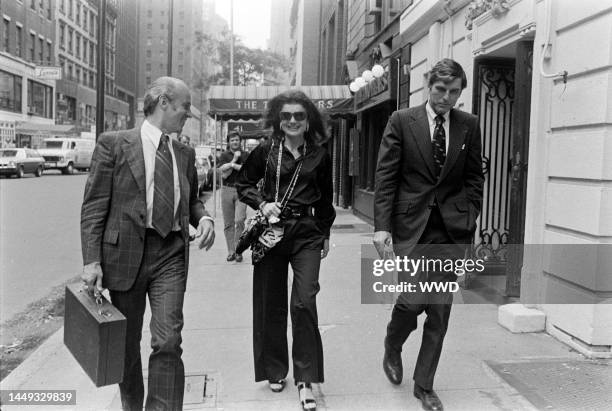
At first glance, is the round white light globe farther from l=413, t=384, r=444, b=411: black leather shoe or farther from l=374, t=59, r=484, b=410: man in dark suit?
l=413, t=384, r=444, b=411: black leather shoe

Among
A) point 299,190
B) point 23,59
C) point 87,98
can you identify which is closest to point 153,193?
point 299,190

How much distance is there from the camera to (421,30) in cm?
965

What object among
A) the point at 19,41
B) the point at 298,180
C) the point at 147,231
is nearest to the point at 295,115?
the point at 298,180

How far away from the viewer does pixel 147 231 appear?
3.17 meters

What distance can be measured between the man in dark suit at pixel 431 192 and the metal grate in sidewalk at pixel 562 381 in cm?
70

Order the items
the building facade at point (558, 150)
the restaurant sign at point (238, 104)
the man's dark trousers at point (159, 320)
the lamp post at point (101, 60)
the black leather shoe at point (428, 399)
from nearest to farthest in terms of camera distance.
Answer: the man's dark trousers at point (159, 320), the black leather shoe at point (428, 399), the building facade at point (558, 150), the lamp post at point (101, 60), the restaurant sign at point (238, 104)

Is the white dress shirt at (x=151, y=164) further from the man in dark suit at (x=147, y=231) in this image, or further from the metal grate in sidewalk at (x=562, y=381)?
the metal grate in sidewalk at (x=562, y=381)

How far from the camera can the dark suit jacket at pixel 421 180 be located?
3.60 metres

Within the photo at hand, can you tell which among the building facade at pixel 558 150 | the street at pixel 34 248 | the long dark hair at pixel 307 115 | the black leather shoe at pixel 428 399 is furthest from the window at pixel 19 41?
the black leather shoe at pixel 428 399

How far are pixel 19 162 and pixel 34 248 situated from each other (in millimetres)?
23037

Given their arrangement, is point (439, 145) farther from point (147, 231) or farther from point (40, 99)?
point (40, 99)

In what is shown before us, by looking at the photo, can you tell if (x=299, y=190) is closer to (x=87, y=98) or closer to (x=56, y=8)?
(x=56, y=8)

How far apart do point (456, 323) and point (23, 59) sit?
4789 centimetres

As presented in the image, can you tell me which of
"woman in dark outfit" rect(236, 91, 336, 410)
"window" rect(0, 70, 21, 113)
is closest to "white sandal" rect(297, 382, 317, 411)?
"woman in dark outfit" rect(236, 91, 336, 410)
